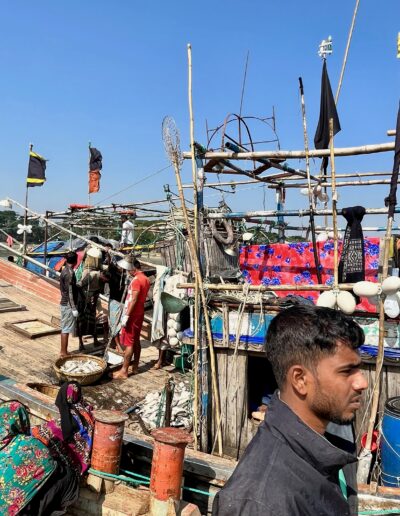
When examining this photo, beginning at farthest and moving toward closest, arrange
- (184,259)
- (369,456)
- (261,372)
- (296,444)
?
(184,259), (261,372), (369,456), (296,444)

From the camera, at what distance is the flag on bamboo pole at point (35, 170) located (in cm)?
1461

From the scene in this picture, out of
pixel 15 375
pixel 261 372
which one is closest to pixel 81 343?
pixel 15 375

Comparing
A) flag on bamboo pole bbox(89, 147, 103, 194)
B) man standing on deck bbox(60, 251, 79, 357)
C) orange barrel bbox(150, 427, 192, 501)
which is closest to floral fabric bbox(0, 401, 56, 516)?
orange barrel bbox(150, 427, 192, 501)

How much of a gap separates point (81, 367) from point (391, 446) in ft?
17.1

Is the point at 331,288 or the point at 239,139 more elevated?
the point at 239,139

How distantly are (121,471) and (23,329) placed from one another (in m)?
5.98

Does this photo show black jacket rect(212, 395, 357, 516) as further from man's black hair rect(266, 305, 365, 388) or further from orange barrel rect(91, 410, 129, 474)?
orange barrel rect(91, 410, 129, 474)

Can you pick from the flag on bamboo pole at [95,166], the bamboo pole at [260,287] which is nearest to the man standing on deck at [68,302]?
the bamboo pole at [260,287]

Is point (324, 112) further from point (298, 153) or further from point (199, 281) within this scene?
→ point (199, 281)

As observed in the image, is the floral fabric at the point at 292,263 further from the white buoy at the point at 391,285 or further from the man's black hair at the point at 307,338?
the man's black hair at the point at 307,338

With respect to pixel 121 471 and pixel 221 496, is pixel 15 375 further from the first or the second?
pixel 221 496

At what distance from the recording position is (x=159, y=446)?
381 centimetres

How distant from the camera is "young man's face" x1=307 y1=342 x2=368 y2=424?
159 centimetres

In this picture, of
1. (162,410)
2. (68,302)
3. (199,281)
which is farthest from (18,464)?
(68,302)
